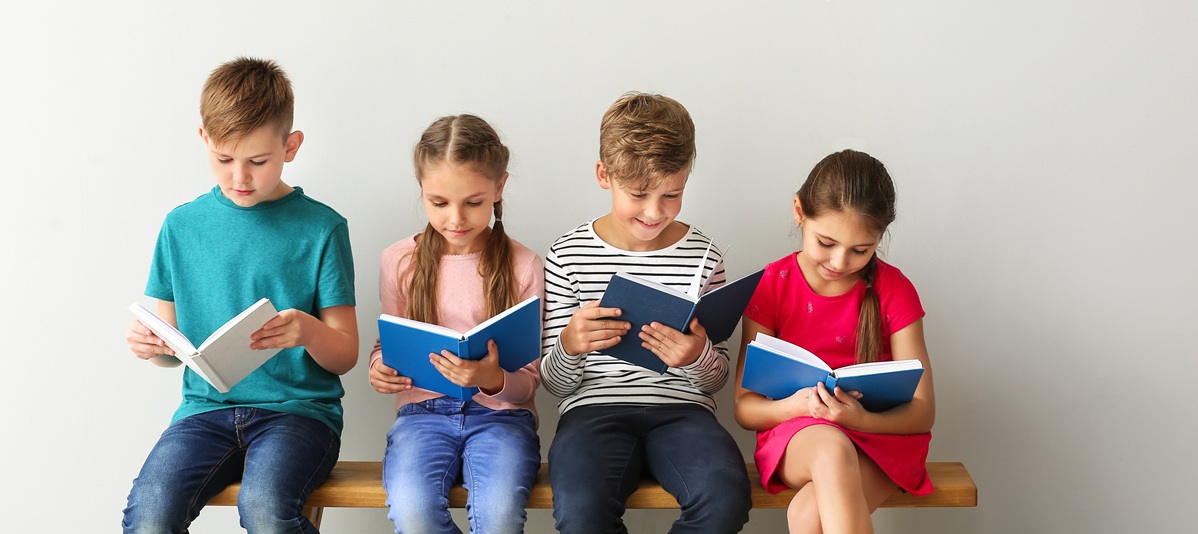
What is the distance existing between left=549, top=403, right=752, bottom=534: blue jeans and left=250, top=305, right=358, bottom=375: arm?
1.69ft

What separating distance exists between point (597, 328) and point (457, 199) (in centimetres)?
44

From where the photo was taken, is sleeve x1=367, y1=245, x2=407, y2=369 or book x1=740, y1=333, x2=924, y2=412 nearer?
book x1=740, y1=333, x2=924, y2=412

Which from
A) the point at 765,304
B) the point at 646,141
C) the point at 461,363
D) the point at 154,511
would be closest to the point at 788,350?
the point at 765,304

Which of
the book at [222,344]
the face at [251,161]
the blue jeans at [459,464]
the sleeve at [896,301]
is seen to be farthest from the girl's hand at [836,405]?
the face at [251,161]

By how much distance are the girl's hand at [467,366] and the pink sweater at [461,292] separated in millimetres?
206

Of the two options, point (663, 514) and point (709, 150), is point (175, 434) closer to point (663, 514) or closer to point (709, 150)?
point (663, 514)

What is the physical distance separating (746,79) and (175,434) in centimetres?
158

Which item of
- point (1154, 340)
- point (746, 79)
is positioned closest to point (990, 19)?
point (746, 79)

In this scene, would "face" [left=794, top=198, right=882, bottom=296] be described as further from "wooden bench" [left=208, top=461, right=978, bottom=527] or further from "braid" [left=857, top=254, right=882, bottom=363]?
"wooden bench" [left=208, top=461, right=978, bottom=527]

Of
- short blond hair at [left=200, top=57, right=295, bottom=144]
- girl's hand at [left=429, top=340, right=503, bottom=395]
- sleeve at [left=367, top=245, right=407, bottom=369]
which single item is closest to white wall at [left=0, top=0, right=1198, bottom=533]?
sleeve at [left=367, top=245, right=407, bottom=369]

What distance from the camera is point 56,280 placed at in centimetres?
270

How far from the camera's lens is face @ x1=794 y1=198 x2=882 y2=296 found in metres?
2.18

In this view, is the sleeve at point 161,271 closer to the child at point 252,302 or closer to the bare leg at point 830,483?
the child at point 252,302

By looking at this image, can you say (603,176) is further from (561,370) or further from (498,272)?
(561,370)
